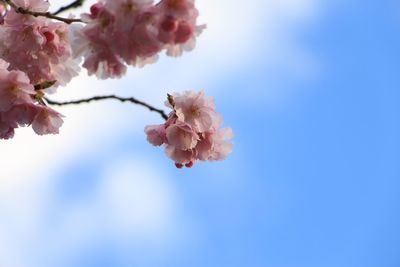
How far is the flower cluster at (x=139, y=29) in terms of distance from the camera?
3076mm

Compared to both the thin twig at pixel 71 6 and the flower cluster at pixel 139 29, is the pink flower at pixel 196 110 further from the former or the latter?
the thin twig at pixel 71 6

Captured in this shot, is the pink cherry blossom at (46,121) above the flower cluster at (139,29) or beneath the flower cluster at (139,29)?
above

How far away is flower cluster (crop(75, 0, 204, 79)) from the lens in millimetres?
3076

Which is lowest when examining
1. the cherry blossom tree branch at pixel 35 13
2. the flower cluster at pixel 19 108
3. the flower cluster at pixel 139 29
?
the flower cluster at pixel 139 29

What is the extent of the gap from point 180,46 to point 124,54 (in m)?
0.27

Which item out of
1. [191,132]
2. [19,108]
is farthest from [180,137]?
[19,108]

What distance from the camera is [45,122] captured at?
3865mm

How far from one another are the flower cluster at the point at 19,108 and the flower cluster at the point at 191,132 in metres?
0.61

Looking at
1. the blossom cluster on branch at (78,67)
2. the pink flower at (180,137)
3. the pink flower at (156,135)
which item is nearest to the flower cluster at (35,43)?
the blossom cluster on branch at (78,67)

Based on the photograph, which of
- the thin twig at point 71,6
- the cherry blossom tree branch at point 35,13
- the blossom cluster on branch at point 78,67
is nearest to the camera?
the blossom cluster on branch at point 78,67

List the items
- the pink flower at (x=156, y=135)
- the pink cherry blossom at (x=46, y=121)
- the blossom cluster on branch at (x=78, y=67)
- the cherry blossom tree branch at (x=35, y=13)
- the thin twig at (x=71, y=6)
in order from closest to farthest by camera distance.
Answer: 1. the blossom cluster on branch at (x=78, y=67)
2. the cherry blossom tree branch at (x=35, y=13)
3. the thin twig at (x=71, y=6)
4. the pink cherry blossom at (x=46, y=121)
5. the pink flower at (x=156, y=135)

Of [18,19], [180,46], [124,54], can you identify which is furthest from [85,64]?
[18,19]

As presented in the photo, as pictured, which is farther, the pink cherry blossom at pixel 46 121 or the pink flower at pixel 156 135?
the pink flower at pixel 156 135

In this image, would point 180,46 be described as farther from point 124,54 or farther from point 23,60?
point 23,60
